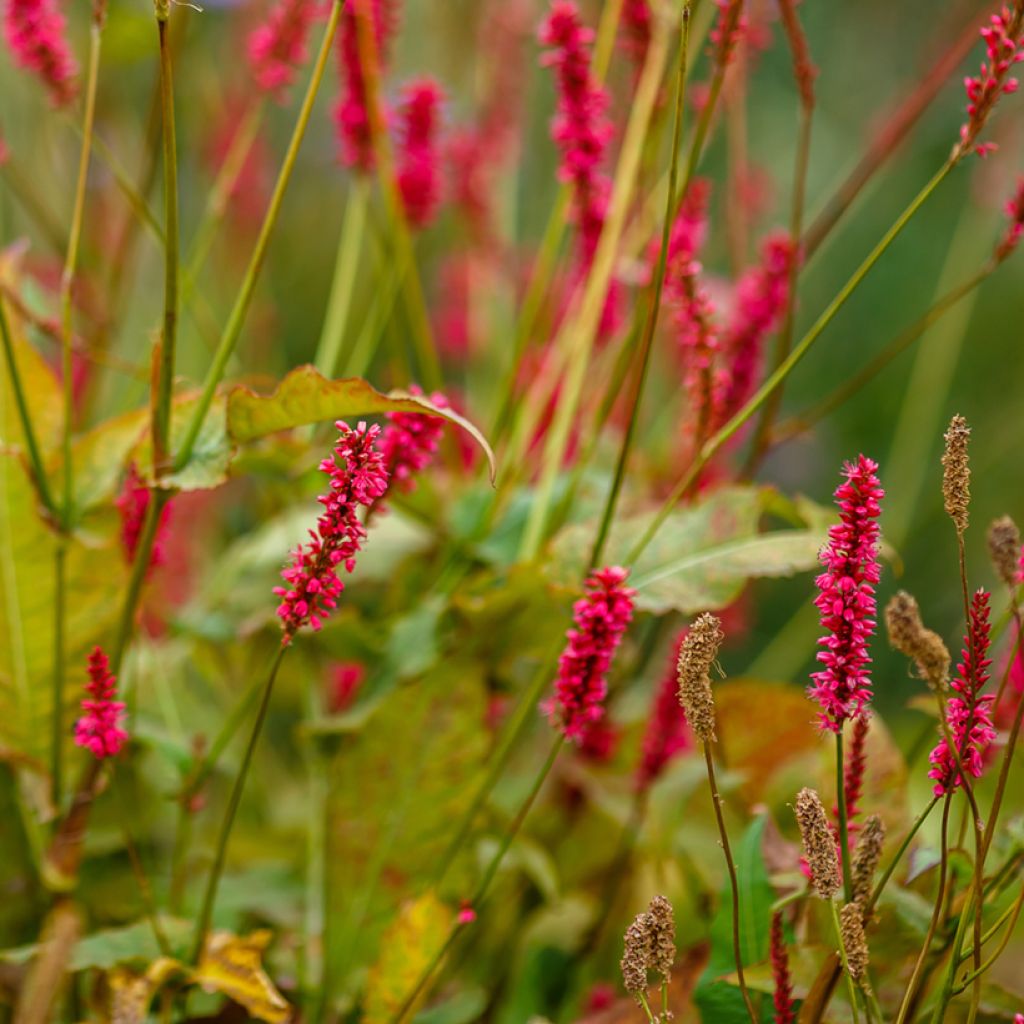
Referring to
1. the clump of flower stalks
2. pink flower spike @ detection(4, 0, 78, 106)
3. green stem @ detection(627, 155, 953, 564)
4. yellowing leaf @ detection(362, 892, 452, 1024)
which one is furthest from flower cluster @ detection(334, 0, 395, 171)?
yellowing leaf @ detection(362, 892, 452, 1024)

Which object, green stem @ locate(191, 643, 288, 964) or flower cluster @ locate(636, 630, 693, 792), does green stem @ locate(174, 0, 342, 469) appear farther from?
flower cluster @ locate(636, 630, 693, 792)

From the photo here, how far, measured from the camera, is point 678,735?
521mm

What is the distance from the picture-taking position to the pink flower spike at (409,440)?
395 millimetres

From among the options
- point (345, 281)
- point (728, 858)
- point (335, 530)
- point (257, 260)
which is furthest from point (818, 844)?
point (345, 281)

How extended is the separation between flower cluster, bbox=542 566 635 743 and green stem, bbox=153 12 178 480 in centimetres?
15

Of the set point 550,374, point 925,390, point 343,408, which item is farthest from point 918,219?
point 343,408

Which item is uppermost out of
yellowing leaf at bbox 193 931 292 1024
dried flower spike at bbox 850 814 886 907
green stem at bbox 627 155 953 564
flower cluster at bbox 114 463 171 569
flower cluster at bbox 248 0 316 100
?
flower cluster at bbox 248 0 316 100

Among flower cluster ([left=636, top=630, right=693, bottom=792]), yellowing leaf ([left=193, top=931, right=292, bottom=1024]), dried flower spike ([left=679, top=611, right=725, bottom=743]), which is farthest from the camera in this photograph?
flower cluster ([left=636, top=630, right=693, bottom=792])

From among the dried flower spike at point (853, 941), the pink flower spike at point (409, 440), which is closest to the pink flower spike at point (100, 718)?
the pink flower spike at point (409, 440)

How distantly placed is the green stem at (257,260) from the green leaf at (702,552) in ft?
0.47

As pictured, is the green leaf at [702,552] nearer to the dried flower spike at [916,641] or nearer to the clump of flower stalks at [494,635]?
the clump of flower stalks at [494,635]

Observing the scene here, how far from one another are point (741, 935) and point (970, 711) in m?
0.13

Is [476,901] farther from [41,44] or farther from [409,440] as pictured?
[41,44]

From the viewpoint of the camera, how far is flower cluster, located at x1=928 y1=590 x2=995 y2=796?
30 cm
